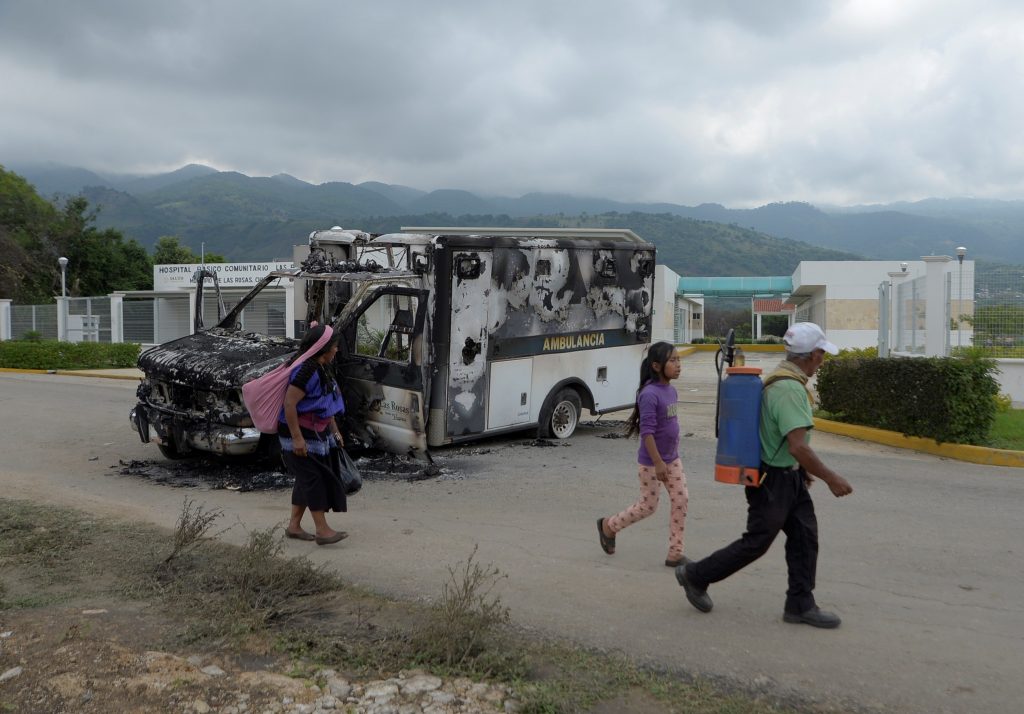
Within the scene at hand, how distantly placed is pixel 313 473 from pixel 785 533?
3229 millimetres

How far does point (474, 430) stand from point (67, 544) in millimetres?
4541

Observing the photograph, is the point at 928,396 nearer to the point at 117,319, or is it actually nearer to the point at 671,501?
the point at 671,501

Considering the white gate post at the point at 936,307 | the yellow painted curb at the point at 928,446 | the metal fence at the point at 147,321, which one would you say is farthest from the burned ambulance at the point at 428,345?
the metal fence at the point at 147,321

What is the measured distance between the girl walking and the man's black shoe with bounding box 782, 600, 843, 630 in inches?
42.2

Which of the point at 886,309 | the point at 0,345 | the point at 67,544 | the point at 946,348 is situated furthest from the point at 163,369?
the point at 0,345

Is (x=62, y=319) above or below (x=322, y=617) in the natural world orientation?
above

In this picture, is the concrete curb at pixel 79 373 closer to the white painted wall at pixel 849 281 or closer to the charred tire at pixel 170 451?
the charred tire at pixel 170 451

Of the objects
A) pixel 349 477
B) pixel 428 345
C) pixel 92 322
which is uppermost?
pixel 92 322

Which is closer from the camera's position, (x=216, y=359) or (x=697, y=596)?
(x=697, y=596)

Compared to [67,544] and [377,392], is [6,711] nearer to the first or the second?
[67,544]

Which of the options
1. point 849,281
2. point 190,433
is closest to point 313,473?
point 190,433

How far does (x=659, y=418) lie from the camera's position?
5.49 metres

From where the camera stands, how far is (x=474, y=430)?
9.84m

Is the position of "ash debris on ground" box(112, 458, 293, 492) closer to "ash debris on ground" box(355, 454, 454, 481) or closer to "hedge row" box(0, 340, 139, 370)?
"ash debris on ground" box(355, 454, 454, 481)
